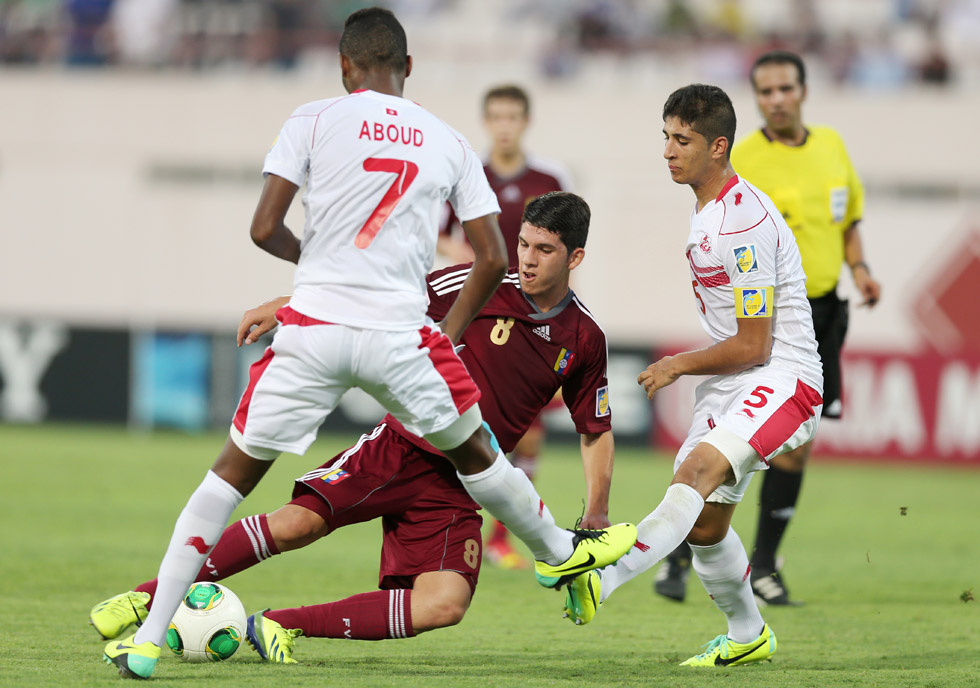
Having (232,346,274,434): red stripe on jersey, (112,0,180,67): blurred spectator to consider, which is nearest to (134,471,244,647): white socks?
(232,346,274,434): red stripe on jersey

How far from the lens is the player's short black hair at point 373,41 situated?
430 centimetres

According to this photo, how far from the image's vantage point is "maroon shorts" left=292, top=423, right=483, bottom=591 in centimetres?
488

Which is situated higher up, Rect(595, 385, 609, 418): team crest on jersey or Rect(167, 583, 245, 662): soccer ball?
Rect(595, 385, 609, 418): team crest on jersey

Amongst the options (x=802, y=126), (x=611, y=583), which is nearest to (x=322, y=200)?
(x=611, y=583)

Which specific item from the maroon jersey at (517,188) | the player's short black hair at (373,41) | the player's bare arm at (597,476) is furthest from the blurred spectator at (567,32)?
the player's short black hair at (373,41)

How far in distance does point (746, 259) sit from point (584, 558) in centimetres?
128

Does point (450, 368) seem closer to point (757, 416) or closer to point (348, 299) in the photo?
point (348, 299)

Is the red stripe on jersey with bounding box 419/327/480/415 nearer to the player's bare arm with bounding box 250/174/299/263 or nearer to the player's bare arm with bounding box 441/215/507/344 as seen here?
the player's bare arm with bounding box 441/215/507/344

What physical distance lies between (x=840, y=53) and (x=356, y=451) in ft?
54.7

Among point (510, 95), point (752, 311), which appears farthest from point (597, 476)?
point (510, 95)

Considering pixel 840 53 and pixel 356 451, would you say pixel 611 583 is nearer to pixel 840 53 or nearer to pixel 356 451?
pixel 356 451

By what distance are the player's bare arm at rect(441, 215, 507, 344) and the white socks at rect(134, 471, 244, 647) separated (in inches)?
36.7

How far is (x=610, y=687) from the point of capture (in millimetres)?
4473

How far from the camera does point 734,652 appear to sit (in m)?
5.08
